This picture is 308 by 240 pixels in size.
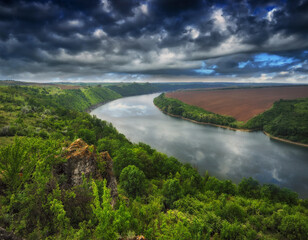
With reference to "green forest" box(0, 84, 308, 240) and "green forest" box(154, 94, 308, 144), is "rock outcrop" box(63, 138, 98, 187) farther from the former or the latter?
"green forest" box(154, 94, 308, 144)

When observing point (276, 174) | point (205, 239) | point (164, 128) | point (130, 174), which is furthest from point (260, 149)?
point (205, 239)

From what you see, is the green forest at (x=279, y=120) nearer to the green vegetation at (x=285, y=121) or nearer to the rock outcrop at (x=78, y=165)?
the green vegetation at (x=285, y=121)

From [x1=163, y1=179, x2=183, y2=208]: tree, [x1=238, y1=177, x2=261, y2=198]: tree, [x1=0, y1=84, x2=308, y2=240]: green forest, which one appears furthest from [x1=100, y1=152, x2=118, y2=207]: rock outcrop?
[x1=238, y1=177, x2=261, y2=198]: tree

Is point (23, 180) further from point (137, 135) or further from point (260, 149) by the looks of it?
point (260, 149)

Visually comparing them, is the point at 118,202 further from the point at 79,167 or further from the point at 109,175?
the point at 79,167

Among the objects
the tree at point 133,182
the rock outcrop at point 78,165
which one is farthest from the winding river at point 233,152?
the rock outcrop at point 78,165

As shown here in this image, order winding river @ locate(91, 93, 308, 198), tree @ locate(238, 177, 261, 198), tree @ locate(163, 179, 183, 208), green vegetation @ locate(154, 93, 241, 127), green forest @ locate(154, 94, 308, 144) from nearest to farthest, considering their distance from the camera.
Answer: tree @ locate(163, 179, 183, 208)
tree @ locate(238, 177, 261, 198)
winding river @ locate(91, 93, 308, 198)
green forest @ locate(154, 94, 308, 144)
green vegetation @ locate(154, 93, 241, 127)

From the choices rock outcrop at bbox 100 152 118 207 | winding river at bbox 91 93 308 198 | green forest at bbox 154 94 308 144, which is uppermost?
rock outcrop at bbox 100 152 118 207
